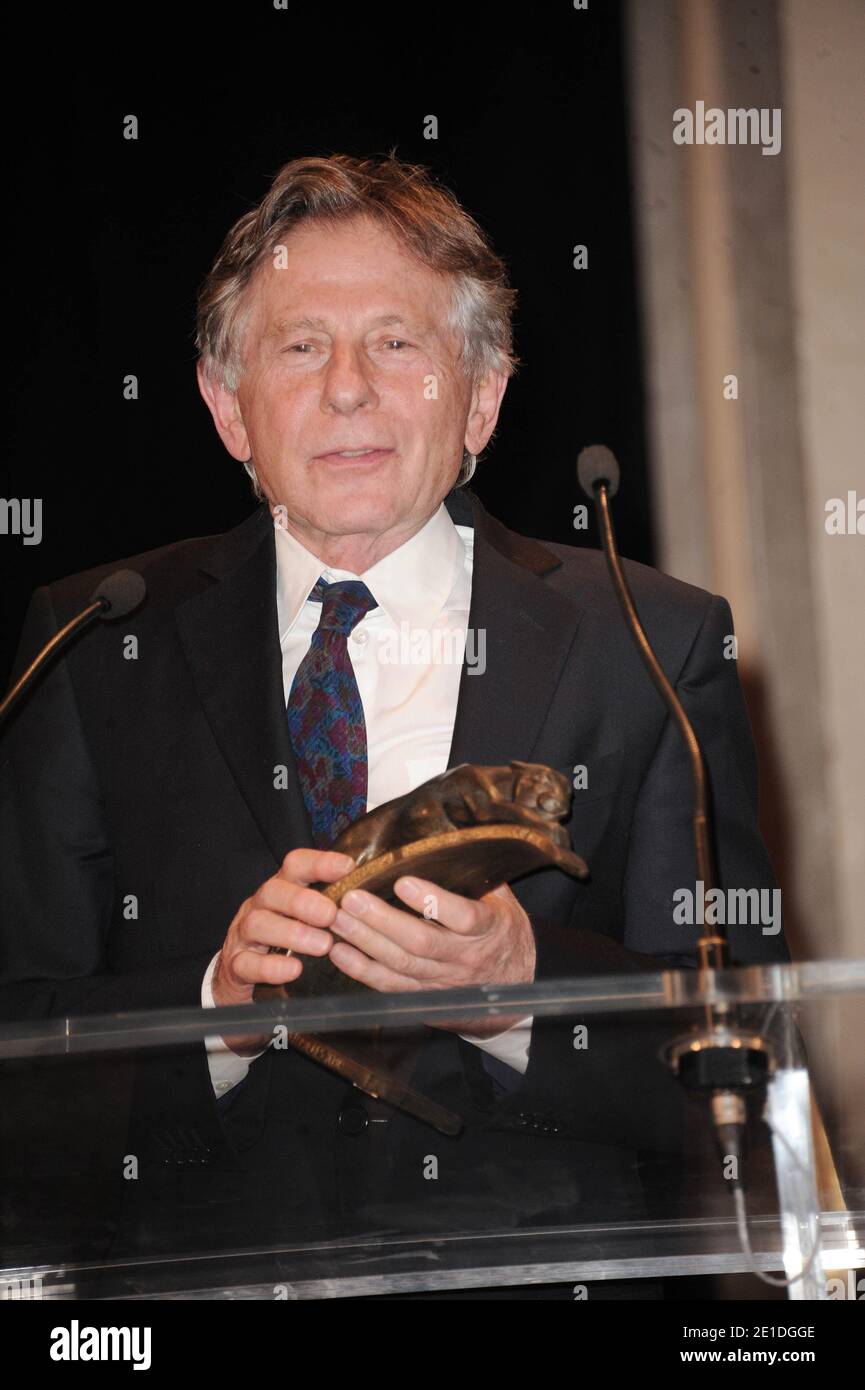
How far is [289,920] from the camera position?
1393 millimetres

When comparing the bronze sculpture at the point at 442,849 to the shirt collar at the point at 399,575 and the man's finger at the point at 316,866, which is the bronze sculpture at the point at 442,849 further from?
the shirt collar at the point at 399,575

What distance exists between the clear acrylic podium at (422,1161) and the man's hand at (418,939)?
102mm

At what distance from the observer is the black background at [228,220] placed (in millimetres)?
2762

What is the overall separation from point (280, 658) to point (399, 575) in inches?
7.1

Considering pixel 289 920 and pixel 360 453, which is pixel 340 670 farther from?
pixel 289 920

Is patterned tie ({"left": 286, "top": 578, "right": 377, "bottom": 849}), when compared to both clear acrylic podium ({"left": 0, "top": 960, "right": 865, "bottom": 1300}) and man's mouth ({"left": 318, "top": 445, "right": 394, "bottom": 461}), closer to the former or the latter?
man's mouth ({"left": 318, "top": 445, "right": 394, "bottom": 461})

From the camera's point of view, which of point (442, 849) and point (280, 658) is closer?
point (442, 849)
